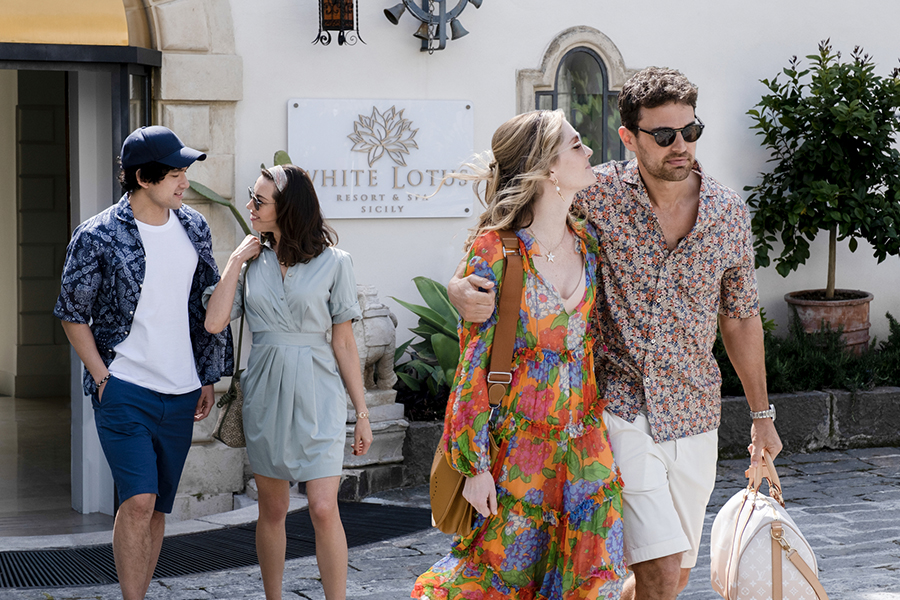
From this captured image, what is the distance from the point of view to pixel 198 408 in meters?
4.24

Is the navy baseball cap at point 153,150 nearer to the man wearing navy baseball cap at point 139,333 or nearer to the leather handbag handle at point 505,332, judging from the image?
the man wearing navy baseball cap at point 139,333

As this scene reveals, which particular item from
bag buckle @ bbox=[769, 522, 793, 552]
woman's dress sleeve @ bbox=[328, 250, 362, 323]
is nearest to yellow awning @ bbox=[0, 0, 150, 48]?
woman's dress sleeve @ bbox=[328, 250, 362, 323]

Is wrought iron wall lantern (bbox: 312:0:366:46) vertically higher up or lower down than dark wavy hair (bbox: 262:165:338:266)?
higher up

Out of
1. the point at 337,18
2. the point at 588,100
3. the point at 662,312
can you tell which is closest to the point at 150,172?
the point at 662,312

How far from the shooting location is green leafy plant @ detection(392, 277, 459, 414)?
21.2ft

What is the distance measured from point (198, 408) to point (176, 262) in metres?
0.60

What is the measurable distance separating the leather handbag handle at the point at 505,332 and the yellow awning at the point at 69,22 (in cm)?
364

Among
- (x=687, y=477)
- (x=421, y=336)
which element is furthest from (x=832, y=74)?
(x=687, y=477)

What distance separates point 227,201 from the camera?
20.7ft

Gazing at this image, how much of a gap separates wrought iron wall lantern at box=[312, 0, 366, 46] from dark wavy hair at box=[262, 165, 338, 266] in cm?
266

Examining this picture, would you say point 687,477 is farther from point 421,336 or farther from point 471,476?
point 421,336

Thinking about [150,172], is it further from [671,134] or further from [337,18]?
[337,18]

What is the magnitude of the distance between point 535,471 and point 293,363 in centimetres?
123

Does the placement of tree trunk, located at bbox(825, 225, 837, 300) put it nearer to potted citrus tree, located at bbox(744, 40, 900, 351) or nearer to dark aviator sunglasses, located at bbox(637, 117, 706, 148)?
potted citrus tree, located at bbox(744, 40, 900, 351)
